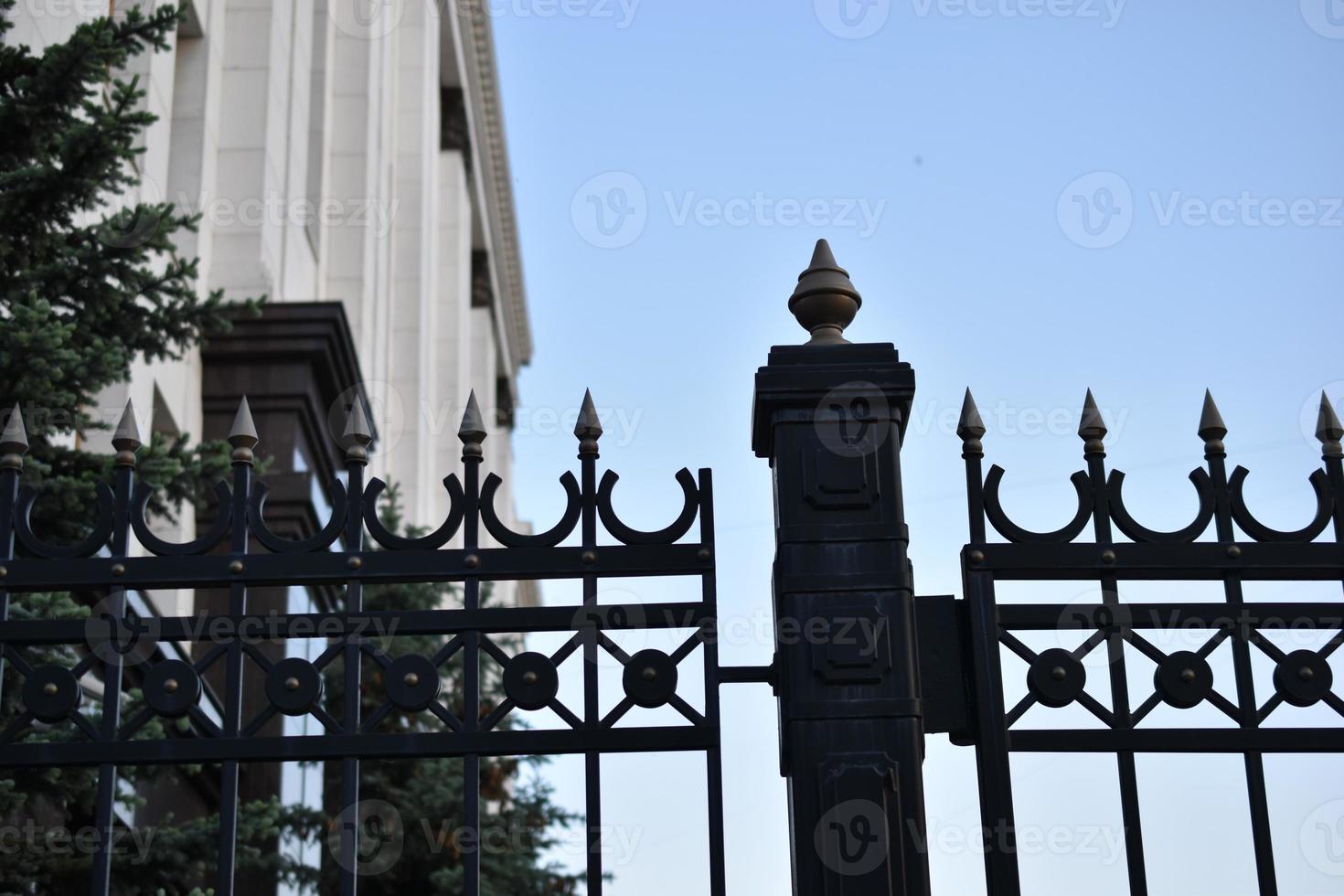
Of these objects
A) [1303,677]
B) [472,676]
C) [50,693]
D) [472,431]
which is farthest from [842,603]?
[50,693]

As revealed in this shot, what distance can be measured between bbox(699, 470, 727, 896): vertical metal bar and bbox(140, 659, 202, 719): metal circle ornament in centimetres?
137

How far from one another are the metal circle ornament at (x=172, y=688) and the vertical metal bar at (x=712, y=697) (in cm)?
137

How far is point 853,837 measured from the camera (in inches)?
171

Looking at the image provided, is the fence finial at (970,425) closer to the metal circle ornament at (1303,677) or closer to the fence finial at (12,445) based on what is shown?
the metal circle ornament at (1303,677)

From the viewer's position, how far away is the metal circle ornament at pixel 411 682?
4578 mm

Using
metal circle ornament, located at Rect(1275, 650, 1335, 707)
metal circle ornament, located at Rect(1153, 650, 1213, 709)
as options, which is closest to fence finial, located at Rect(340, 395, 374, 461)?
metal circle ornament, located at Rect(1153, 650, 1213, 709)

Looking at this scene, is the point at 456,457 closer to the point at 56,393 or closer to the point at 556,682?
the point at 56,393

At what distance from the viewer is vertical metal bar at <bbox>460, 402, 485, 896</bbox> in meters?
4.38

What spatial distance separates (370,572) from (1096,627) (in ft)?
6.44

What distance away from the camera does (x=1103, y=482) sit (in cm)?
470

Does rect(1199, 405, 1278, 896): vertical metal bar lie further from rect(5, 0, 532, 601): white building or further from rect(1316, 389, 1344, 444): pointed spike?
rect(5, 0, 532, 601): white building

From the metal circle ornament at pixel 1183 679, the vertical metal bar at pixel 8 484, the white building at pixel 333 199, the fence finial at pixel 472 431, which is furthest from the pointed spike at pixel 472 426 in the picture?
the white building at pixel 333 199

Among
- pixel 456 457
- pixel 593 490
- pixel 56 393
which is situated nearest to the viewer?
pixel 593 490

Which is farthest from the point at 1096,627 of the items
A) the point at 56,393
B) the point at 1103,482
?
the point at 56,393
